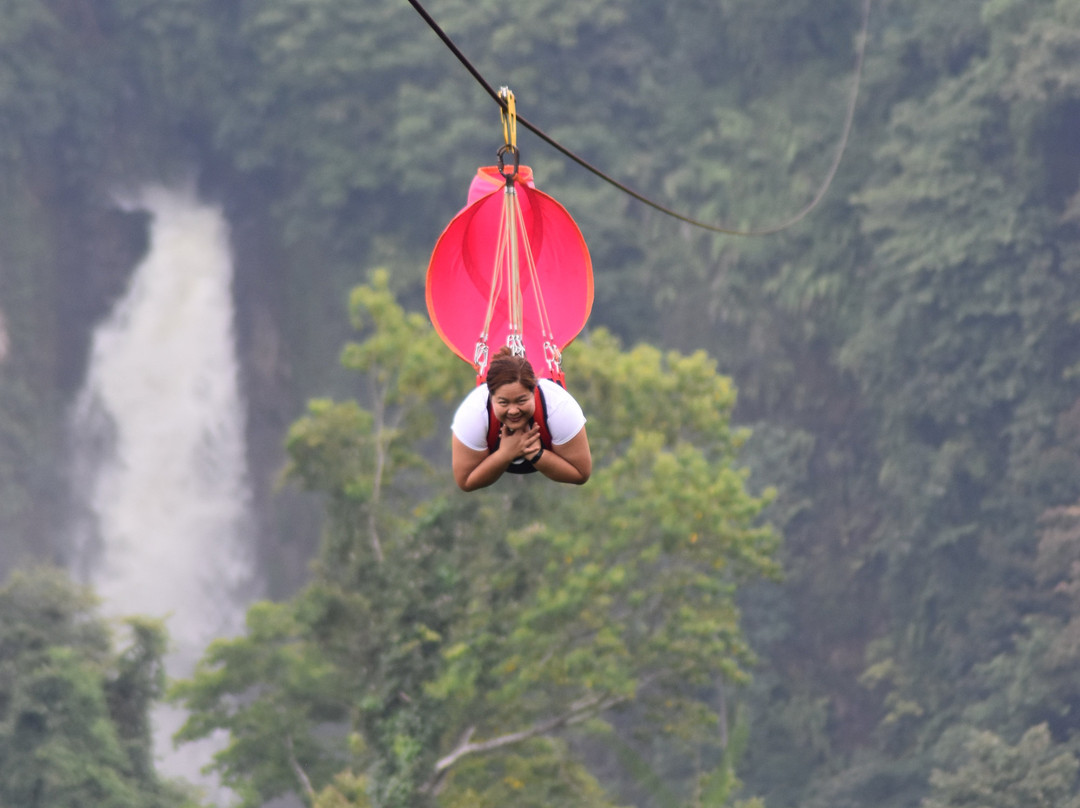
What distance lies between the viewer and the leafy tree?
16.4 meters

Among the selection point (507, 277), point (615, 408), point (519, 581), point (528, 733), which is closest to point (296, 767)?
point (528, 733)

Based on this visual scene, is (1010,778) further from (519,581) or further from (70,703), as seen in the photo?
(70,703)

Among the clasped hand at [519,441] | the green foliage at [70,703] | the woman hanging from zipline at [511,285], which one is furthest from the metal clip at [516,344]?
the green foliage at [70,703]

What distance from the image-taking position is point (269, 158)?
109ft

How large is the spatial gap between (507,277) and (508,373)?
1003 millimetres

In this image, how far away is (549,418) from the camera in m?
5.89

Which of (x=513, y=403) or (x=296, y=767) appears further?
(x=296, y=767)

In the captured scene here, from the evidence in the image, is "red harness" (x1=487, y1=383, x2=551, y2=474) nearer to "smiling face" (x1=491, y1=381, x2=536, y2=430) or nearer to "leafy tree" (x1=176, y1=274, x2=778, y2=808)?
"smiling face" (x1=491, y1=381, x2=536, y2=430)

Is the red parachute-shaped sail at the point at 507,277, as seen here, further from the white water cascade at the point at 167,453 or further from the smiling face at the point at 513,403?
the white water cascade at the point at 167,453

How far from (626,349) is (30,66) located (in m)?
13.1

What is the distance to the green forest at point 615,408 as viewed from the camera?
16.9 metres

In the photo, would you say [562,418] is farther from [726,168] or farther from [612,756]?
[726,168]

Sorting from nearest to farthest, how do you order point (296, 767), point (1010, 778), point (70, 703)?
point (70, 703)
point (296, 767)
point (1010, 778)

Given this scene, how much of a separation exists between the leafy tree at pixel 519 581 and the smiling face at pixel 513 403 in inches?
398
